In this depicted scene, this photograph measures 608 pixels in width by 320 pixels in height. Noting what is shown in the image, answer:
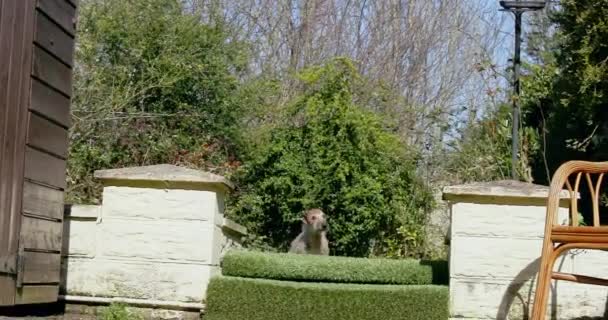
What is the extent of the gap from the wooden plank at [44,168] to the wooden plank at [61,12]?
661 millimetres

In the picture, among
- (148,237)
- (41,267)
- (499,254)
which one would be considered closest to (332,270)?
(499,254)

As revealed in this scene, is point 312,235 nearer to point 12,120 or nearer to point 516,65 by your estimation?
point 516,65

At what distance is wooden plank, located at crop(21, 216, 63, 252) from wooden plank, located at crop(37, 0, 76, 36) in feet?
3.19

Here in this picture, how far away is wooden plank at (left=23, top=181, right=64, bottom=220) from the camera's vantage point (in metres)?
3.63

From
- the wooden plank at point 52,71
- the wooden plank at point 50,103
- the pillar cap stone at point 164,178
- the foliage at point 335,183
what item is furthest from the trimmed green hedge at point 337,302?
the foliage at point 335,183

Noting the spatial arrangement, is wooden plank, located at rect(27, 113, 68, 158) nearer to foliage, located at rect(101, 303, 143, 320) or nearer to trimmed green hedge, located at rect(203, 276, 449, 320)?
foliage, located at rect(101, 303, 143, 320)

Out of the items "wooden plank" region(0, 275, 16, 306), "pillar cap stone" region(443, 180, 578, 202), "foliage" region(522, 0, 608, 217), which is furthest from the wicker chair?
"foliage" region(522, 0, 608, 217)

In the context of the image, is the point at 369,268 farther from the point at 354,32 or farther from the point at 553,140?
the point at 354,32

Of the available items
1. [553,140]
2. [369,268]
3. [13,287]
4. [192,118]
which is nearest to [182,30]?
[192,118]

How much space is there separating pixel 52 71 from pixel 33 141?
399mm

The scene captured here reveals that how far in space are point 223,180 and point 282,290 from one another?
67cm

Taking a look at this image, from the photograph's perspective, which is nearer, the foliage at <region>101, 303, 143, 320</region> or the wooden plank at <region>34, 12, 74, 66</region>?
the wooden plank at <region>34, 12, 74, 66</region>

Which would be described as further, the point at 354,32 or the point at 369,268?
the point at 354,32

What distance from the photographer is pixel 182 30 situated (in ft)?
27.5
